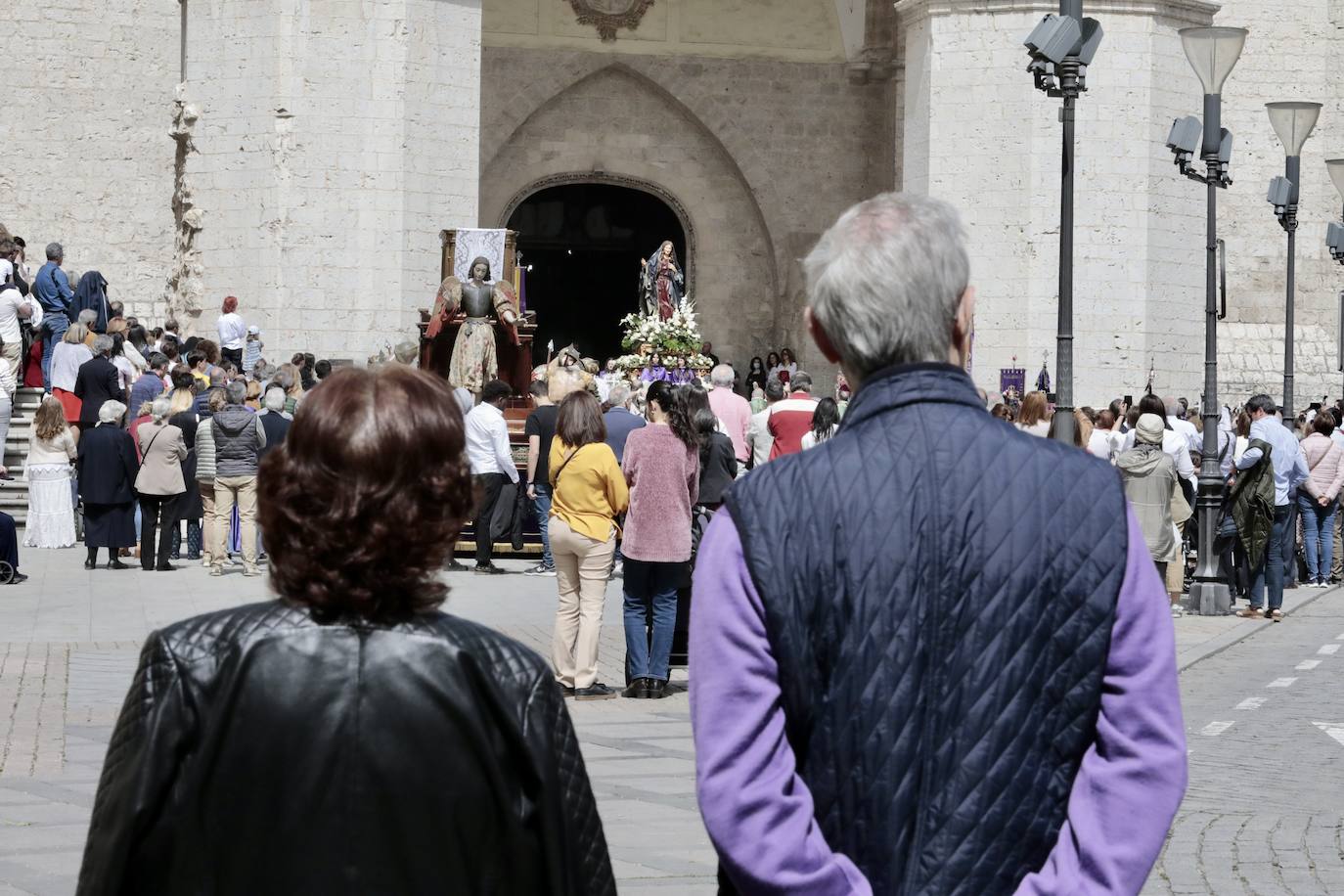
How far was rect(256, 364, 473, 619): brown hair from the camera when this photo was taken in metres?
2.40

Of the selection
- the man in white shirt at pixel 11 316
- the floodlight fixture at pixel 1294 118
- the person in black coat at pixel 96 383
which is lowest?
the person in black coat at pixel 96 383

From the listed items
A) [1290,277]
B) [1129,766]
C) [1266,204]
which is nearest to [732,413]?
[1290,277]

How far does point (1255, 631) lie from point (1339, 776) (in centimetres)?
622

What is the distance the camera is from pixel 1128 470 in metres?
14.6

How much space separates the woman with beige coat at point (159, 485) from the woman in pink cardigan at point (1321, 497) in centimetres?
926

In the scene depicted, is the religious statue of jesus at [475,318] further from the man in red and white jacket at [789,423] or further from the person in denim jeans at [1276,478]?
the person in denim jeans at [1276,478]

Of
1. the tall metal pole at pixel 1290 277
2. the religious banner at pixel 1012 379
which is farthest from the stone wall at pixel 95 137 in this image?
the tall metal pole at pixel 1290 277

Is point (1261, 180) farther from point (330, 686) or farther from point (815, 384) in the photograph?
point (330, 686)

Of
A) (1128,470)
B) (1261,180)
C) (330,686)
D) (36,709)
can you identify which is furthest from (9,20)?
(330,686)

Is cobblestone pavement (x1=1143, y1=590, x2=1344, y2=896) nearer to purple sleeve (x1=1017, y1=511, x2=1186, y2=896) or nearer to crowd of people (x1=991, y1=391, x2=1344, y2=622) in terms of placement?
crowd of people (x1=991, y1=391, x2=1344, y2=622)

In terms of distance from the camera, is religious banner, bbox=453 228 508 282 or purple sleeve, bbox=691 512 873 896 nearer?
purple sleeve, bbox=691 512 873 896

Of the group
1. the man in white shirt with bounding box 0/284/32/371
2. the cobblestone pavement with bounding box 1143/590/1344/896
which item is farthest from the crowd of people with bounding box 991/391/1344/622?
the man in white shirt with bounding box 0/284/32/371

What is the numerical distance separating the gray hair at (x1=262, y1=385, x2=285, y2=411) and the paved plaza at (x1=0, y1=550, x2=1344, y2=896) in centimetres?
162

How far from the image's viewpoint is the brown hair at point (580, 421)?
405 inches
